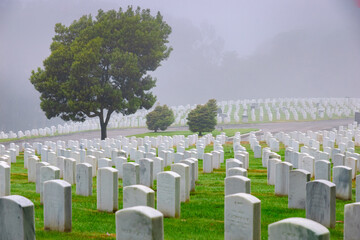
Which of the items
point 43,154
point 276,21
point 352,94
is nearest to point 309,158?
point 43,154

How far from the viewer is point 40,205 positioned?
11.2m

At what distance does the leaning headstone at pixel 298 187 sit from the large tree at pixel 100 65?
2320 cm

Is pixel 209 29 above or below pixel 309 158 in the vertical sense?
above

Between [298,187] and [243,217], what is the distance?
13.0ft

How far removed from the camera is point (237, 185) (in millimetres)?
9445

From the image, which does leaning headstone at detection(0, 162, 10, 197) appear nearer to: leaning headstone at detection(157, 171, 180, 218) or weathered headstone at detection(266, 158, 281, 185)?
leaning headstone at detection(157, 171, 180, 218)

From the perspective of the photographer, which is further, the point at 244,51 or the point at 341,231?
the point at 244,51

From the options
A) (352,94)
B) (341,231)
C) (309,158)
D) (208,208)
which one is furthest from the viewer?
(352,94)

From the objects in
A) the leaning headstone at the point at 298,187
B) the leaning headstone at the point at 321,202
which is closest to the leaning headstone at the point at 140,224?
the leaning headstone at the point at 321,202

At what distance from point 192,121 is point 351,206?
105 feet

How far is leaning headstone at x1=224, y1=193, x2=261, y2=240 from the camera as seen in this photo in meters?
6.87

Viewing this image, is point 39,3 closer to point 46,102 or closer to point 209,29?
point 209,29

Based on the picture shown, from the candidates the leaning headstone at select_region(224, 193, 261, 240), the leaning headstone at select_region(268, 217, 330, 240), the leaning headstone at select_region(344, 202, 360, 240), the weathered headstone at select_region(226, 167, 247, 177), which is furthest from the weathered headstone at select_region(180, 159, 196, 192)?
the leaning headstone at select_region(268, 217, 330, 240)

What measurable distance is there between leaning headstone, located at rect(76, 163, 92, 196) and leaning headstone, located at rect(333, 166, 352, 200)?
20.0ft
